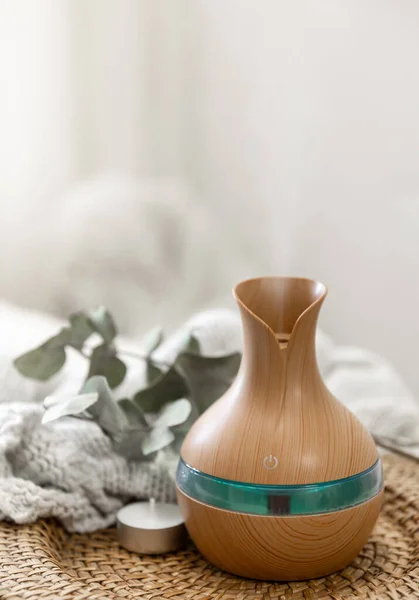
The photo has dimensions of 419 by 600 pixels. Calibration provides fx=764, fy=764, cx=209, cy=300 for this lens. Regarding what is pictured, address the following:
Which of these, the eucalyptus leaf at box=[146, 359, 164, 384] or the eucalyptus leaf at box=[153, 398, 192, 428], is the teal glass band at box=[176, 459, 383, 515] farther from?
the eucalyptus leaf at box=[146, 359, 164, 384]

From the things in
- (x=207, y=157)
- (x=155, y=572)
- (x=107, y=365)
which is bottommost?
(x=155, y=572)

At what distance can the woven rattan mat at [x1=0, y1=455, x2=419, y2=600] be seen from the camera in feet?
1.73

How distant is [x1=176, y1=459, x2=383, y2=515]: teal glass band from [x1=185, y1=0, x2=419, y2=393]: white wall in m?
0.61

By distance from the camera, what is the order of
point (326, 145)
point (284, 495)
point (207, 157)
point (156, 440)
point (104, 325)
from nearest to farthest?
1. point (284, 495)
2. point (156, 440)
3. point (104, 325)
4. point (326, 145)
5. point (207, 157)

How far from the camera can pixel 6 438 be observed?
0.62m

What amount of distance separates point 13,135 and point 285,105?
43cm

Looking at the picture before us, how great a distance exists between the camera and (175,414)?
66 cm

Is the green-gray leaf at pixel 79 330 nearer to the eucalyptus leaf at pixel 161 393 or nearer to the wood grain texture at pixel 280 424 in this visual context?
the eucalyptus leaf at pixel 161 393

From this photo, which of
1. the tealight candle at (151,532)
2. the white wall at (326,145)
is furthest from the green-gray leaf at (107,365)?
the white wall at (326,145)

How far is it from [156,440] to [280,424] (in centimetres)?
14

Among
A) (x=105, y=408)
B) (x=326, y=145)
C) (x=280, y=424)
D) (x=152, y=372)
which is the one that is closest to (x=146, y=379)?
(x=152, y=372)

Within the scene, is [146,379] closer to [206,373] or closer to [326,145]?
[206,373]

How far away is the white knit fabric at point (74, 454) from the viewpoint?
0.62 m

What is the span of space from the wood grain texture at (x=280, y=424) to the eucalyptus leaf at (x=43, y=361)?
0.19 metres
